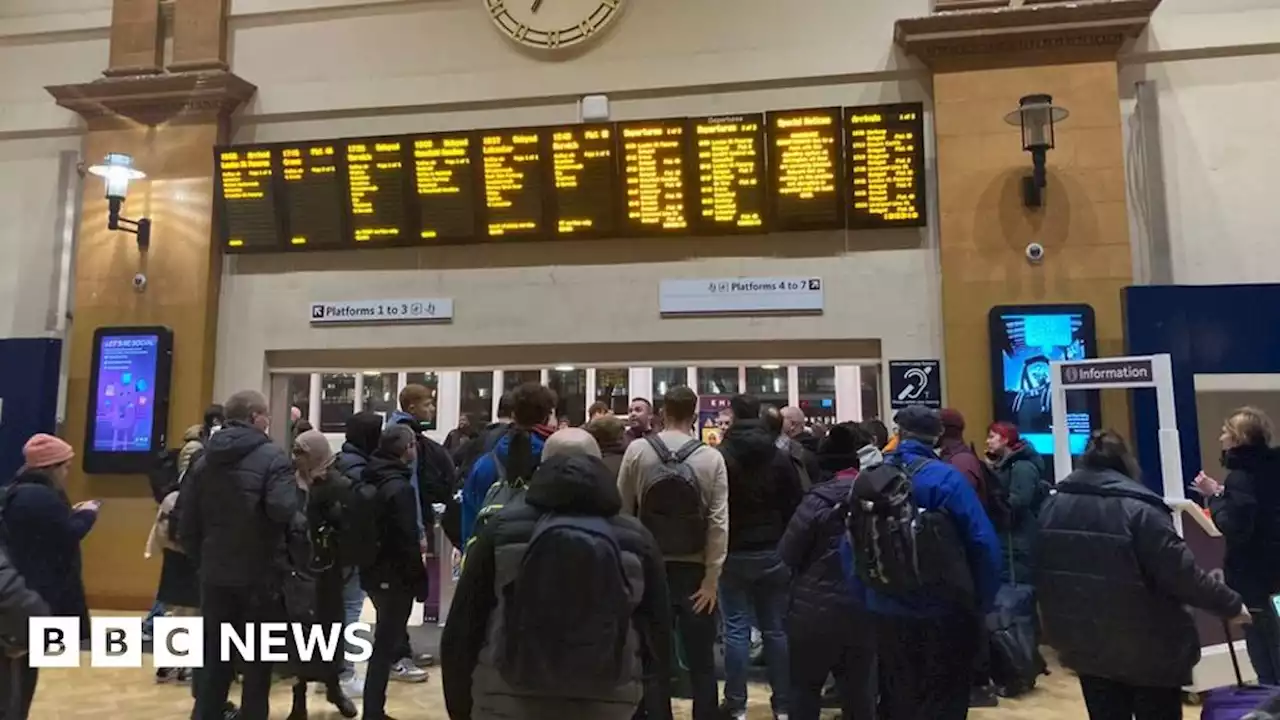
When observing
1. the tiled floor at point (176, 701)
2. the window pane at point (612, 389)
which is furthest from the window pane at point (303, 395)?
the tiled floor at point (176, 701)

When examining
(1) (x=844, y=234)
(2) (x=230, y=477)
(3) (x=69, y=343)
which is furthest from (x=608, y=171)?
(3) (x=69, y=343)

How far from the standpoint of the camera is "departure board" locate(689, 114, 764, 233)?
6.02 m

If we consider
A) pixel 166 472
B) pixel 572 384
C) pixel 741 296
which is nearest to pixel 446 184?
pixel 741 296

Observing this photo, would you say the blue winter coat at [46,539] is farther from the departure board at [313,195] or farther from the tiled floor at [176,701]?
the departure board at [313,195]

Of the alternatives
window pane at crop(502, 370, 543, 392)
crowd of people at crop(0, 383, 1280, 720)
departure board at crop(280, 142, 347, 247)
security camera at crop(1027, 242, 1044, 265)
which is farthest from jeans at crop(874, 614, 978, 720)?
window pane at crop(502, 370, 543, 392)

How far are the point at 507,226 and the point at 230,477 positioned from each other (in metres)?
3.59

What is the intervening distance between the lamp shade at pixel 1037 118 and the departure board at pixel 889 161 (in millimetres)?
651

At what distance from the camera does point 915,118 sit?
231 inches

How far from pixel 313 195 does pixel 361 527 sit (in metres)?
3.96

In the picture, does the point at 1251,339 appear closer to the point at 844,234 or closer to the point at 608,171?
the point at 844,234

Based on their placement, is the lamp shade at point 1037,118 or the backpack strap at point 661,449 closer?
the backpack strap at point 661,449

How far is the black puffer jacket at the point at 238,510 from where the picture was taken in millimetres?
3100

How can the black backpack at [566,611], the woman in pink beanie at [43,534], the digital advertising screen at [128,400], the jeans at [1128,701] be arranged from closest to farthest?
the black backpack at [566,611] < the jeans at [1128,701] < the woman in pink beanie at [43,534] < the digital advertising screen at [128,400]

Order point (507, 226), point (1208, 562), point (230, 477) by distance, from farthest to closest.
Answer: point (507, 226) → point (1208, 562) → point (230, 477)
